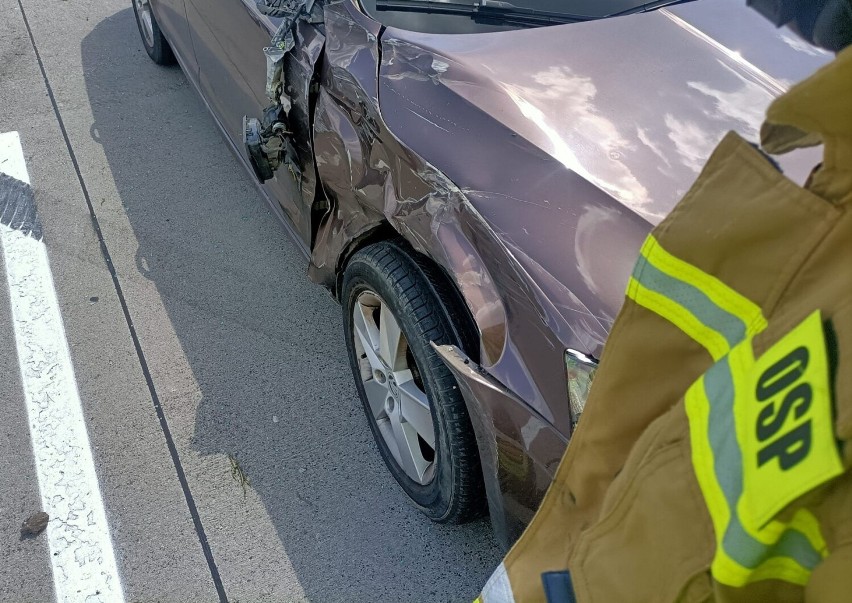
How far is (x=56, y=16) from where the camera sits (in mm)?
5508

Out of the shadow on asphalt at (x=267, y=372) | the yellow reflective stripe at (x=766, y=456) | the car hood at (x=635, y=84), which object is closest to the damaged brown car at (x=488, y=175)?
the car hood at (x=635, y=84)

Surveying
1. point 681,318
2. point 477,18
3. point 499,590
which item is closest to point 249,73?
point 477,18

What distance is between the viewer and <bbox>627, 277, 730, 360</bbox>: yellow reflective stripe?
2.67 feet

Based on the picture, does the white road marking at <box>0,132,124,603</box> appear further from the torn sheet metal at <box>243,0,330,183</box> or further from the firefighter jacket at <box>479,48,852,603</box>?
the firefighter jacket at <box>479,48,852,603</box>

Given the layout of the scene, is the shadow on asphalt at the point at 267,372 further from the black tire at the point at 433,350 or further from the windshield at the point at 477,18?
the windshield at the point at 477,18

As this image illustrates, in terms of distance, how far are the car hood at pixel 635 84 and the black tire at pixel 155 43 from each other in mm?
2980

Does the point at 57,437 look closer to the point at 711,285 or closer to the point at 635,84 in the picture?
the point at 635,84

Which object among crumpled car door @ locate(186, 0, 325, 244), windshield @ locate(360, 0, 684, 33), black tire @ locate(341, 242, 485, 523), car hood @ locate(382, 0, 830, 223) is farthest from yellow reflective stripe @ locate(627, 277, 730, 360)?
crumpled car door @ locate(186, 0, 325, 244)

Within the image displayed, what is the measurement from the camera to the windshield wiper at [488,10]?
2.25 meters

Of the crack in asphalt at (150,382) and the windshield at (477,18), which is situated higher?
the windshield at (477,18)

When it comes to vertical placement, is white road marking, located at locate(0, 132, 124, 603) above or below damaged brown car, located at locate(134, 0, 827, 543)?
below

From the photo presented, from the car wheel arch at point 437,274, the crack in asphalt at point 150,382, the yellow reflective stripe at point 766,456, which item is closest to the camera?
the yellow reflective stripe at point 766,456

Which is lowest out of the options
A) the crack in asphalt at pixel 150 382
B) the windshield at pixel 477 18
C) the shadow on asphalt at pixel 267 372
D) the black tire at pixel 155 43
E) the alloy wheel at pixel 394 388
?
the crack in asphalt at pixel 150 382

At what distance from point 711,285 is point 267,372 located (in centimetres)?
230
